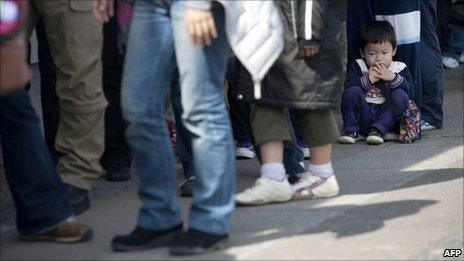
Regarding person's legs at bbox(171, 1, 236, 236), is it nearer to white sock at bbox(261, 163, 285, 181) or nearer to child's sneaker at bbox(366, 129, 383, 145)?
white sock at bbox(261, 163, 285, 181)

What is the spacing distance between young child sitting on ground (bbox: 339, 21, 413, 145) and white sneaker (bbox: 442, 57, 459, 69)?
368 centimetres

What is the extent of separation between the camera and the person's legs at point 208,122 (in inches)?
194

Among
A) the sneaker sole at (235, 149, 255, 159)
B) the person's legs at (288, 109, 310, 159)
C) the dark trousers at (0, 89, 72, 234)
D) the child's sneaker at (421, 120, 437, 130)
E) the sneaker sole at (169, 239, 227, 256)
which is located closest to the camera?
the sneaker sole at (169, 239, 227, 256)

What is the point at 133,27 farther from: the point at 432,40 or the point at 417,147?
the point at 432,40

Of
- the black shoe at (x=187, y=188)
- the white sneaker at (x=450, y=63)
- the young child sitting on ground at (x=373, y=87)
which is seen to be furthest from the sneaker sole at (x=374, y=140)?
the white sneaker at (x=450, y=63)

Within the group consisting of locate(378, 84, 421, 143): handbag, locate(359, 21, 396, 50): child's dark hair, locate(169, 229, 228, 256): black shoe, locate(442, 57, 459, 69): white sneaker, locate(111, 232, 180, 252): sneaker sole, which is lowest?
locate(442, 57, 459, 69): white sneaker

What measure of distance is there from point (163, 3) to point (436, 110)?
3939mm

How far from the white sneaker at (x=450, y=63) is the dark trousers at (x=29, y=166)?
270 inches

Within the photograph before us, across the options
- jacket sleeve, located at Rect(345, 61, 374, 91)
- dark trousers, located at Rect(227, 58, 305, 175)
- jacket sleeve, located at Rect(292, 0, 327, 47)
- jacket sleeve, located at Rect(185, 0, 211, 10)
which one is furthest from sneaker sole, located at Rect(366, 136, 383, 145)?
jacket sleeve, located at Rect(185, 0, 211, 10)

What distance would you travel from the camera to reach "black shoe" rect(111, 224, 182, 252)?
5.16 metres

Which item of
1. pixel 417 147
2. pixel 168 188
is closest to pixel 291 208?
pixel 168 188

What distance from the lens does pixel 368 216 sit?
18.9ft

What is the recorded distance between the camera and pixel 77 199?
5.95 metres

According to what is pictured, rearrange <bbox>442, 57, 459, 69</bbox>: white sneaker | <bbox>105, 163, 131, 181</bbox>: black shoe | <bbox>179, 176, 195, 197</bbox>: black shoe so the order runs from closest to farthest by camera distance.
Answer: <bbox>179, 176, 195, 197</bbox>: black shoe < <bbox>105, 163, 131, 181</bbox>: black shoe < <bbox>442, 57, 459, 69</bbox>: white sneaker
